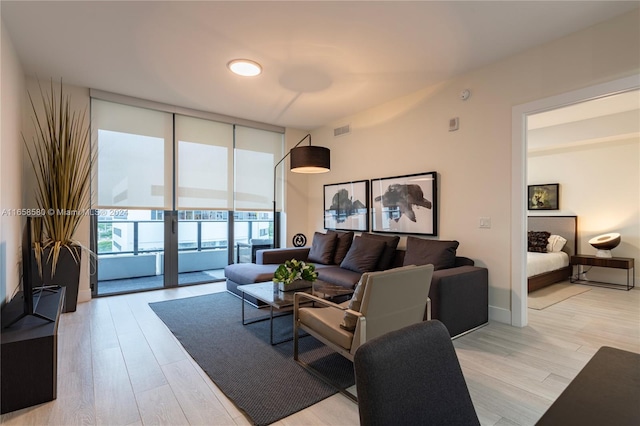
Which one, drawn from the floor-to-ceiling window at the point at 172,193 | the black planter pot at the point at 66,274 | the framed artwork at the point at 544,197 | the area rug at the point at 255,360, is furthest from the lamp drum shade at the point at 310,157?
the framed artwork at the point at 544,197

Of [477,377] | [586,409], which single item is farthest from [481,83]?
[586,409]

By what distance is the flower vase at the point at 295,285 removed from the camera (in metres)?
3.16

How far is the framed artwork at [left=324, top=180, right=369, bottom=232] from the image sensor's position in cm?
492

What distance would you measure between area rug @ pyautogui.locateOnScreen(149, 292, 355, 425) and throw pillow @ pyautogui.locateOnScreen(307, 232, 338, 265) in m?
1.32

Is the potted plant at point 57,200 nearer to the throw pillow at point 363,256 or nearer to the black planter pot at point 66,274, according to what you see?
the black planter pot at point 66,274

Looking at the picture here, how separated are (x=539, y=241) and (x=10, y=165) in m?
7.83

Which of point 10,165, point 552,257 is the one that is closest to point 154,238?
point 10,165

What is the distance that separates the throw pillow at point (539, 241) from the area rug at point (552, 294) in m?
0.69

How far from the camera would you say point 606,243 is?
5168 millimetres

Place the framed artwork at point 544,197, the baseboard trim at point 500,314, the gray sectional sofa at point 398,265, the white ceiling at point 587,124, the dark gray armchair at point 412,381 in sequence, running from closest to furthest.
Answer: the dark gray armchair at point 412,381 < the gray sectional sofa at point 398,265 < the baseboard trim at point 500,314 < the white ceiling at point 587,124 < the framed artwork at point 544,197

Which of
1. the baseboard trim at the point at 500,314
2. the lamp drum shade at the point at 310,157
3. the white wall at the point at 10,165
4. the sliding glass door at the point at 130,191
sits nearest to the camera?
the white wall at the point at 10,165

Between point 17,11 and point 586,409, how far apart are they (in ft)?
14.1

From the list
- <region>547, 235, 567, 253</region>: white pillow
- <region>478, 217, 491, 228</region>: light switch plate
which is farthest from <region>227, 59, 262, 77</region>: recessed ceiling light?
<region>547, 235, 567, 253</region>: white pillow

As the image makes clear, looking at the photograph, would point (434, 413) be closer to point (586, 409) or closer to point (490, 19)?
point (586, 409)
